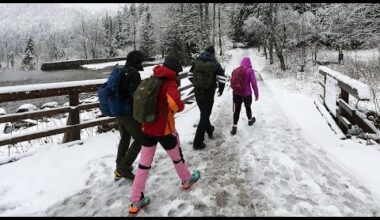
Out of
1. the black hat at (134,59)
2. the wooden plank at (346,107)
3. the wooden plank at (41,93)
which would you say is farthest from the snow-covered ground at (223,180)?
the black hat at (134,59)

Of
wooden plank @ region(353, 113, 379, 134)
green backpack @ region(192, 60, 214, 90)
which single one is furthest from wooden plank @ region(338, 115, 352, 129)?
green backpack @ region(192, 60, 214, 90)

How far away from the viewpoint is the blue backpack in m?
4.98

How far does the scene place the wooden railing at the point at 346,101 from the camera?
6535mm

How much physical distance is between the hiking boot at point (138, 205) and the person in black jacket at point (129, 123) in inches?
37.4

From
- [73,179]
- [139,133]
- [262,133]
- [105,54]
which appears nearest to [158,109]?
[139,133]

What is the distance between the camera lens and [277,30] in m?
27.2

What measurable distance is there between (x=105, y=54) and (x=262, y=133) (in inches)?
3421

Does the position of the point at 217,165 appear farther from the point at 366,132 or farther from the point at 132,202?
the point at 366,132

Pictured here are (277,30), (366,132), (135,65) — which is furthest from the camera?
(277,30)

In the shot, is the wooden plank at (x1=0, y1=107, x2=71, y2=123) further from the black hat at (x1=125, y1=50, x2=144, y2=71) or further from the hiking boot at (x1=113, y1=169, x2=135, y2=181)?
the black hat at (x1=125, y1=50, x2=144, y2=71)

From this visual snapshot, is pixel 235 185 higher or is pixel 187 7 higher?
pixel 187 7

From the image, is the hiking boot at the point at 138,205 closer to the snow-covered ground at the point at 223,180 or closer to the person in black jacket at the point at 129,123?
the snow-covered ground at the point at 223,180

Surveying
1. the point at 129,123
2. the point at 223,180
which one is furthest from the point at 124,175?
the point at 223,180

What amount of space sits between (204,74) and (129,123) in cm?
217
